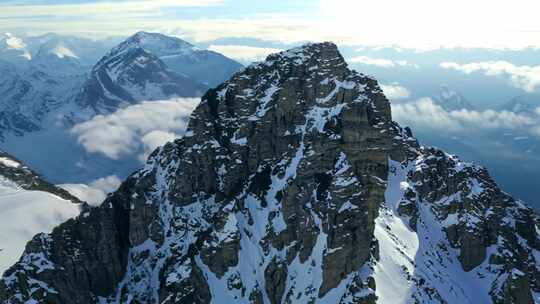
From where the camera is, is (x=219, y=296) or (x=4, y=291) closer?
(x=4, y=291)

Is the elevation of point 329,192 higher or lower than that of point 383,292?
higher

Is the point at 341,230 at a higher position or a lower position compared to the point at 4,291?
higher

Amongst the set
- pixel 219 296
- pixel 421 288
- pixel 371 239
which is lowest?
pixel 219 296

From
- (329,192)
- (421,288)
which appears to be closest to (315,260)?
(329,192)

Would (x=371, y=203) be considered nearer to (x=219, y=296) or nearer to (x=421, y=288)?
(x=421, y=288)

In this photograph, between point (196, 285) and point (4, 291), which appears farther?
point (196, 285)

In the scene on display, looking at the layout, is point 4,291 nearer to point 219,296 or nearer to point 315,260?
point 219,296

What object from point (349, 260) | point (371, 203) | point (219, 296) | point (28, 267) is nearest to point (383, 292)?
point (349, 260)
